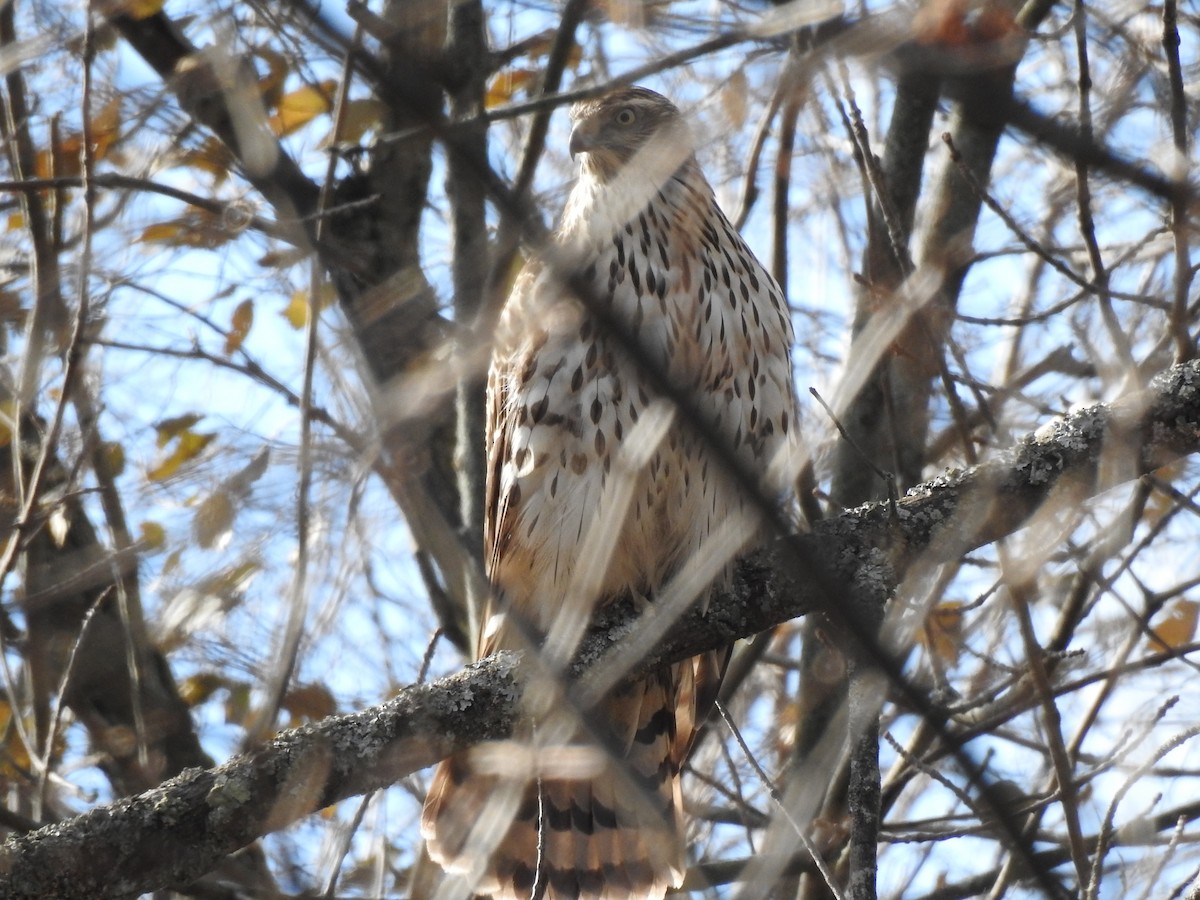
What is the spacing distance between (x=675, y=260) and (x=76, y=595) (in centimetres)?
241

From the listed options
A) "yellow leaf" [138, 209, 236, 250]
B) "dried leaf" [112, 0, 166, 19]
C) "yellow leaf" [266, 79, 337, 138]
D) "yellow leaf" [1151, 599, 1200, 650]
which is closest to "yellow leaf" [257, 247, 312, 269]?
"yellow leaf" [138, 209, 236, 250]

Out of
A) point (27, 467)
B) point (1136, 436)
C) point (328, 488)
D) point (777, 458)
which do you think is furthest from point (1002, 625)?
point (27, 467)

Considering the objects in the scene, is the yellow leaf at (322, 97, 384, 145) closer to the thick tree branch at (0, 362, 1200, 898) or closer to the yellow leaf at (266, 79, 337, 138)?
the yellow leaf at (266, 79, 337, 138)

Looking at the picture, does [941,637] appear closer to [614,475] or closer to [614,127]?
[614,475]

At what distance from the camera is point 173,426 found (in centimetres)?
443

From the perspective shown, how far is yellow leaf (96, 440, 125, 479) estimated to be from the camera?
4367 mm

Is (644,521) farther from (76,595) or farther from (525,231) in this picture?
(525,231)

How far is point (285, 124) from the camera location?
4.58 meters

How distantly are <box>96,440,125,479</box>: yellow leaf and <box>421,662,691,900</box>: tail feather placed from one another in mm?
1515

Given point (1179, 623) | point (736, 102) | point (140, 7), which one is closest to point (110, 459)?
point (140, 7)

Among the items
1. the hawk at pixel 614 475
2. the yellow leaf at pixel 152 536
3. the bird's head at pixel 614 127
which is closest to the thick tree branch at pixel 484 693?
the hawk at pixel 614 475

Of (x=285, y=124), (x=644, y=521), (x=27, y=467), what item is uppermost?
(x=285, y=124)

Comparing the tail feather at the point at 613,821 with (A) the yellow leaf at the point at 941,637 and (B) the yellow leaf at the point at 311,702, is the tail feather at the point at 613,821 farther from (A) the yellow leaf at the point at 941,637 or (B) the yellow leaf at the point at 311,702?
(A) the yellow leaf at the point at 941,637

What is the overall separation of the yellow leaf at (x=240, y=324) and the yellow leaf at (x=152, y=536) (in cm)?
61
